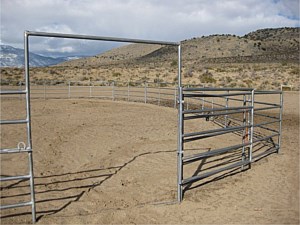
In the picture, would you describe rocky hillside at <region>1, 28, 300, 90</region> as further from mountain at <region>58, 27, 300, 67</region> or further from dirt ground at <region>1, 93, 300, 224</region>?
dirt ground at <region>1, 93, 300, 224</region>

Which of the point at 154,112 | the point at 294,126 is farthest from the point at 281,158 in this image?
the point at 154,112

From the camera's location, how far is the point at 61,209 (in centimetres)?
495

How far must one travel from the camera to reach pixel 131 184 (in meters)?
6.13

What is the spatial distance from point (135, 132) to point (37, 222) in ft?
21.8

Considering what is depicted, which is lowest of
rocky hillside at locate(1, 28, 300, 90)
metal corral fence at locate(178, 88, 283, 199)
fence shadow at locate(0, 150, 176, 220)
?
fence shadow at locate(0, 150, 176, 220)

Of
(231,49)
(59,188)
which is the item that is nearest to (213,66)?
(231,49)

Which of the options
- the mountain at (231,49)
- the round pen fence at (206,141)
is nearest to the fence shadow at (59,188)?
the round pen fence at (206,141)

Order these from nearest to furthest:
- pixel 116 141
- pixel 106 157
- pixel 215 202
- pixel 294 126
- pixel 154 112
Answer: pixel 215 202 → pixel 106 157 → pixel 116 141 → pixel 294 126 → pixel 154 112

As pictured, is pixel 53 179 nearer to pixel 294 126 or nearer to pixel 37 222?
pixel 37 222

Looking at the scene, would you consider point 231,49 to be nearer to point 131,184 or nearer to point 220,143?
point 220,143

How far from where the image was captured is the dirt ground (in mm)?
4762

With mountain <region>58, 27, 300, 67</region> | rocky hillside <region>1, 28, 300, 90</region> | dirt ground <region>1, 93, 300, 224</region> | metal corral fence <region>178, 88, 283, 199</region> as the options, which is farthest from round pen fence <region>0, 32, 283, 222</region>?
mountain <region>58, 27, 300, 67</region>

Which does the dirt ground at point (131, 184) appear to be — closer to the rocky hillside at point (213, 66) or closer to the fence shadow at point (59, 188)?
the fence shadow at point (59, 188)

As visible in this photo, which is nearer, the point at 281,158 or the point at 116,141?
the point at 281,158
